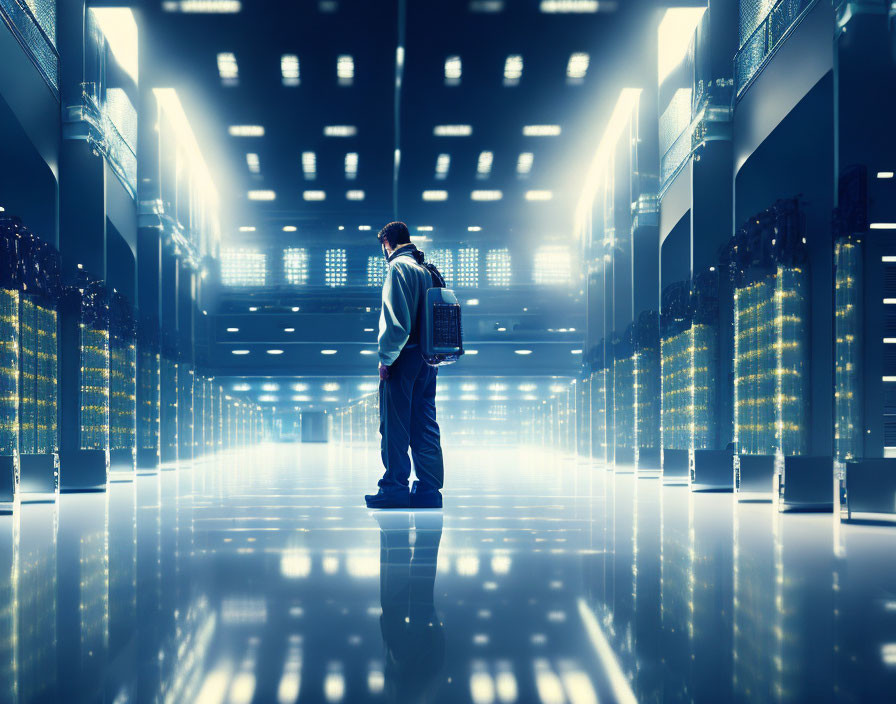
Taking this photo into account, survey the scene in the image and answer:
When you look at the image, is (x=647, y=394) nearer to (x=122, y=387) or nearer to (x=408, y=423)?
(x=408, y=423)

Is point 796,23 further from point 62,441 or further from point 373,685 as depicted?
point 62,441

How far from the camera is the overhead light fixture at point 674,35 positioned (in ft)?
34.1

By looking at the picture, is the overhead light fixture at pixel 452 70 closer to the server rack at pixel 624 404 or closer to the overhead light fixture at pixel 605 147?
the overhead light fixture at pixel 605 147

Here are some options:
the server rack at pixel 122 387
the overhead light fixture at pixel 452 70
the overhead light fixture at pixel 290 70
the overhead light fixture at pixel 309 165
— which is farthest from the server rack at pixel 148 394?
the overhead light fixture at pixel 452 70

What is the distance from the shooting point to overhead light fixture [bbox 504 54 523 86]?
453 inches

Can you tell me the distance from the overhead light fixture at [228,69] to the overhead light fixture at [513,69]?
3.89 m

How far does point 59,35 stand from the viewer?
9.48 meters

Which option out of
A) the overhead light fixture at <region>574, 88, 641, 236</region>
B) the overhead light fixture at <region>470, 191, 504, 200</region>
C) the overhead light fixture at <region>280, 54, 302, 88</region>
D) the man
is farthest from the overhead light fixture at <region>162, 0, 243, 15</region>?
the overhead light fixture at <region>470, 191, 504, 200</region>

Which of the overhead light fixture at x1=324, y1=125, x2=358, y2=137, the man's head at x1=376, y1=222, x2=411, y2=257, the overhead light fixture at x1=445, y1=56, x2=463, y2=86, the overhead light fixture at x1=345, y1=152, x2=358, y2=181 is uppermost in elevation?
the overhead light fixture at x1=445, y1=56, x2=463, y2=86

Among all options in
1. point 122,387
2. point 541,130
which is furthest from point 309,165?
point 122,387

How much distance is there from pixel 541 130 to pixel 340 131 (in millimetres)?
3535

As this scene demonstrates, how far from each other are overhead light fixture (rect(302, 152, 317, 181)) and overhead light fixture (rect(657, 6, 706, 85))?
6.85 metres

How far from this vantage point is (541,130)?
47.1ft

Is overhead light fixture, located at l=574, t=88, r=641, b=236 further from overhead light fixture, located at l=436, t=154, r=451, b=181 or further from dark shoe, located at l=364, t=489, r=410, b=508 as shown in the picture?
dark shoe, located at l=364, t=489, r=410, b=508
